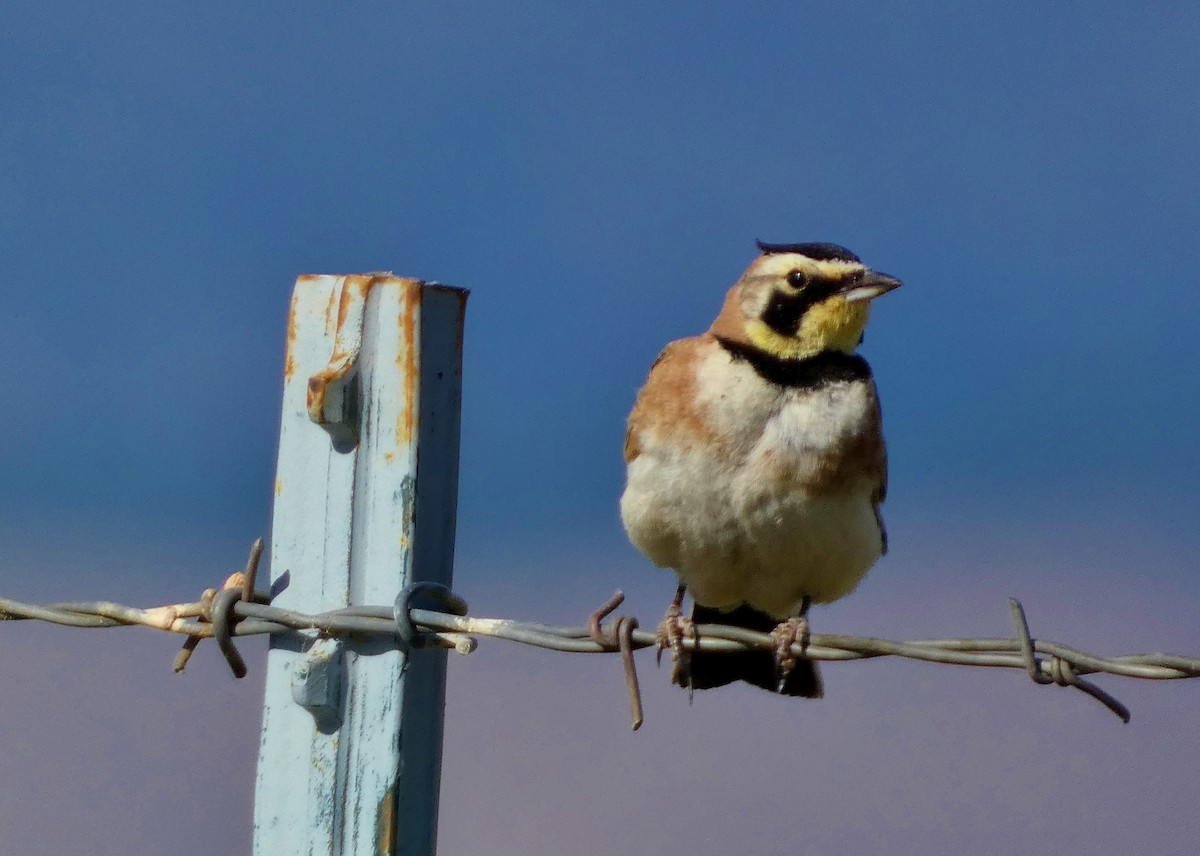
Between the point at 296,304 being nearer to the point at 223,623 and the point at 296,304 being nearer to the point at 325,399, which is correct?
the point at 325,399

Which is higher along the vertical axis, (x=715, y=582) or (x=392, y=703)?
(x=715, y=582)

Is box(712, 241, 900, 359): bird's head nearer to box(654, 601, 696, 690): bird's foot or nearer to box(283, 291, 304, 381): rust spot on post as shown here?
box(654, 601, 696, 690): bird's foot

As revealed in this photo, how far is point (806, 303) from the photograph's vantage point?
5309 mm

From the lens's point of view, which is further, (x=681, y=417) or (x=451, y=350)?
(x=681, y=417)

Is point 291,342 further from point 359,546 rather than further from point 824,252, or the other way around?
point 824,252

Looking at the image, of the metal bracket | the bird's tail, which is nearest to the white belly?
the bird's tail

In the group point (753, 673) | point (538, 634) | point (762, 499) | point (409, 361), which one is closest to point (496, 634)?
point (538, 634)

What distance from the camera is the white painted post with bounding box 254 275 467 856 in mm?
3592

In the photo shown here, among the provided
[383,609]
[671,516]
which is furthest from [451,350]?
[671,516]

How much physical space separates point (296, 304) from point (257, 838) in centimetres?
132

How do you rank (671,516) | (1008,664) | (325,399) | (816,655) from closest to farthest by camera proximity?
(1008,664) → (816,655) → (325,399) → (671,516)

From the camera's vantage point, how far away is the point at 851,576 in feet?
17.1

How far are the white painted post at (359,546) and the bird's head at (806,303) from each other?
5.74 ft

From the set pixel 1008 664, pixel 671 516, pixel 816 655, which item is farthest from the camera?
pixel 671 516
